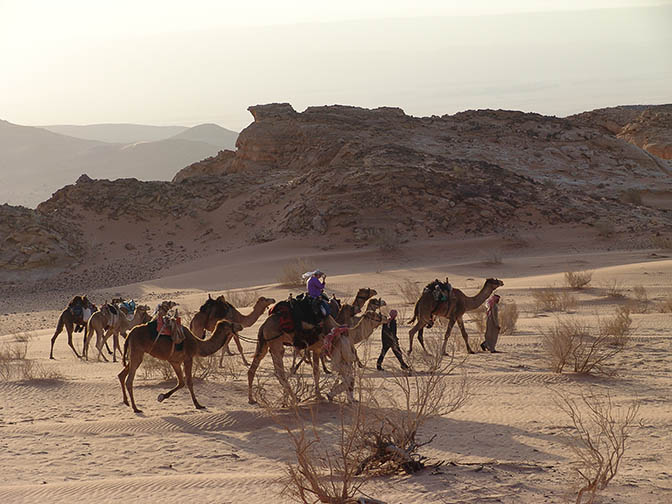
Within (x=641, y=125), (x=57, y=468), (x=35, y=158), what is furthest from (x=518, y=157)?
(x=35, y=158)

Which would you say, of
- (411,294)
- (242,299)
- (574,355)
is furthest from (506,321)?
(242,299)

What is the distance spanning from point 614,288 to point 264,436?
15.6 m

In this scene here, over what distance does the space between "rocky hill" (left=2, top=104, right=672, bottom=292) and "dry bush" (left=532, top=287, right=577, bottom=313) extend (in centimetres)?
1347

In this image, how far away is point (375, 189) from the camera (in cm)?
3728

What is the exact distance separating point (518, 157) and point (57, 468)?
4149 cm

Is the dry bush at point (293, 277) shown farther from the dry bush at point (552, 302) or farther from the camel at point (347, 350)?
the camel at point (347, 350)

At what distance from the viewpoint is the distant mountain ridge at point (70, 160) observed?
154 metres

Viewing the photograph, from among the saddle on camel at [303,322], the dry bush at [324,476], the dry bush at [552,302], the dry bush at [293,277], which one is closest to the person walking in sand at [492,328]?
the saddle on camel at [303,322]

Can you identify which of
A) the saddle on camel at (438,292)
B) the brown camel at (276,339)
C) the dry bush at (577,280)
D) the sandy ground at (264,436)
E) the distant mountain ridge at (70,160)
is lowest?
the sandy ground at (264,436)

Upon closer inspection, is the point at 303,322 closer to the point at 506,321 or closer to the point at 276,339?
the point at 276,339

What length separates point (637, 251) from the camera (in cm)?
3059

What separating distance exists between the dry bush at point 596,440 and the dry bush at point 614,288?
11894 mm

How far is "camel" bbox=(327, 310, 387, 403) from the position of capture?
888cm

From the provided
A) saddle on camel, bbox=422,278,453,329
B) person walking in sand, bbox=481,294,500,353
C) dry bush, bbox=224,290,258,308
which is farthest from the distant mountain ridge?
person walking in sand, bbox=481,294,500,353
